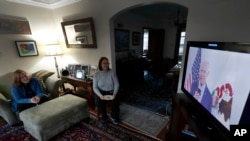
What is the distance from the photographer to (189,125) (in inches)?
43.2

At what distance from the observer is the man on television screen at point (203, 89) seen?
3.39 ft

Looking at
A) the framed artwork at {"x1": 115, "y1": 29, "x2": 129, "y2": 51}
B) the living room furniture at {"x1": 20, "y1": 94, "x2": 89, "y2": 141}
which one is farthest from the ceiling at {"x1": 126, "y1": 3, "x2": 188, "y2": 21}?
the living room furniture at {"x1": 20, "y1": 94, "x2": 89, "y2": 141}

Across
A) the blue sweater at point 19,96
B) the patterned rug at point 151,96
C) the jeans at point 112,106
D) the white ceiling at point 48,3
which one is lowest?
the patterned rug at point 151,96

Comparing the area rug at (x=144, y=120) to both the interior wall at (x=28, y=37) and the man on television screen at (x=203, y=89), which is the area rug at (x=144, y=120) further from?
the interior wall at (x=28, y=37)

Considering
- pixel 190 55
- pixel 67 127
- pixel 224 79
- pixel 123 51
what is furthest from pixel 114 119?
pixel 123 51

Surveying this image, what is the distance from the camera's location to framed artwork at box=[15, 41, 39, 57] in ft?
8.61

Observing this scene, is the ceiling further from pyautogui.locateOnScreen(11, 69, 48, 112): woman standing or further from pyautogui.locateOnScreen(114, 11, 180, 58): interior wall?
pyautogui.locateOnScreen(11, 69, 48, 112): woman standing

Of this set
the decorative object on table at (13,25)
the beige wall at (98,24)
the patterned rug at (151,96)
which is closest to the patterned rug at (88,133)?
the patterned rug at (151,96)

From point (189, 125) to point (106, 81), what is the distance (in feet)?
4.53

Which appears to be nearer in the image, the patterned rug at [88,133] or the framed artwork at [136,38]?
the patterned rug at [88,133]

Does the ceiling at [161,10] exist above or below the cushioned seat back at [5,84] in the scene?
above

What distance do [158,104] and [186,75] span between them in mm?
1389

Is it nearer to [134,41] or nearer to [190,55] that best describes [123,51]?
[134,41]

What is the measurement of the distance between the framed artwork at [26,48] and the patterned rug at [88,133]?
1456mm
